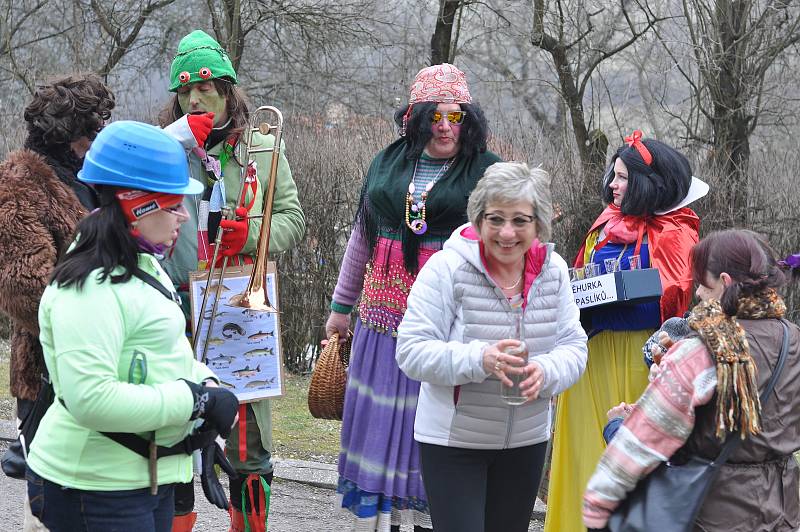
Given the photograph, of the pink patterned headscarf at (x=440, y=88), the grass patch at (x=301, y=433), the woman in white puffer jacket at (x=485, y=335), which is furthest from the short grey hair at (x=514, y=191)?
the grass patch at (x=301, y=433)

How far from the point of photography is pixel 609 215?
15.5ft

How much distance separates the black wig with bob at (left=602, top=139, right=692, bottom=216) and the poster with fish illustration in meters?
1.58

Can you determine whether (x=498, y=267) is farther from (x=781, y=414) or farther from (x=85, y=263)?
(x=85, y=263)

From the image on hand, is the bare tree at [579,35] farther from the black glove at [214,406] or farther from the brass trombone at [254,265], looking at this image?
the black glove at [214,406]

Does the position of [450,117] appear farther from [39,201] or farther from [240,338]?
[39,201]

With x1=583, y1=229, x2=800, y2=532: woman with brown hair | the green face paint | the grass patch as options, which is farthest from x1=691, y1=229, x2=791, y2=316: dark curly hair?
the grass patch

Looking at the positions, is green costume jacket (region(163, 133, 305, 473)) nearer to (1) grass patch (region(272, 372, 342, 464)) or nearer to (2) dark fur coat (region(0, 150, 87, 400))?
(2) dark fur coat (region(0, 150, 87, 400))

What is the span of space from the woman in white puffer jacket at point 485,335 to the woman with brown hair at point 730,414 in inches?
22.4

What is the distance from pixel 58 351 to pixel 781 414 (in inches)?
73.8

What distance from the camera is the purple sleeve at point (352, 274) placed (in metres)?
4.68

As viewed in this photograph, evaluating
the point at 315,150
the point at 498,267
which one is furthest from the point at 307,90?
the point at 498,267

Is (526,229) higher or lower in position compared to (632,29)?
lower

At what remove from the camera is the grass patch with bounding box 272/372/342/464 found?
669 cm

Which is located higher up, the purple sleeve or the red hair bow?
the red hair bow
